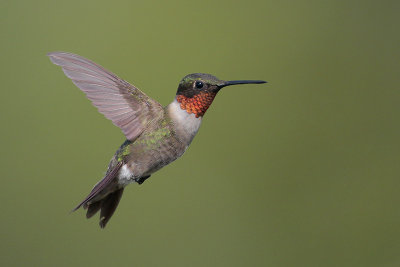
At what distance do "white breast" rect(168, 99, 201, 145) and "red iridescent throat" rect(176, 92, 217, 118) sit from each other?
0.01 m

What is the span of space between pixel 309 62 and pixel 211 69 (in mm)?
596

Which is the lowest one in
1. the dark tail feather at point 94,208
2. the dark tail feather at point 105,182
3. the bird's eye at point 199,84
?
the dark tail feather at point 94,208

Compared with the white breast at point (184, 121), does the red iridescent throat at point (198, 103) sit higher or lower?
higher

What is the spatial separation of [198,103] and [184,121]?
6 centimetres

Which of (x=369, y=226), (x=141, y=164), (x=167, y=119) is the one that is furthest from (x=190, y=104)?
(x=369, y=226)

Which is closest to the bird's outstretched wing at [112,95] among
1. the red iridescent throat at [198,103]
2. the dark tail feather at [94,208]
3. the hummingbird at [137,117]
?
the hummingbird at [137,117]

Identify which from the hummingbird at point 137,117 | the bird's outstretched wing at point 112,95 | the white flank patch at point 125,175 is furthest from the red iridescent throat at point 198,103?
the white flank patch at point 125,175

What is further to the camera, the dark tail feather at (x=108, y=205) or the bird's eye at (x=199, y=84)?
the dark tail feather at (x=108, y=205)

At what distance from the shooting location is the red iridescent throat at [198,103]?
983 millimetres

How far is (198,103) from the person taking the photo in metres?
1.00

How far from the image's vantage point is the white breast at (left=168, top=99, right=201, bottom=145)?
3.34 feet

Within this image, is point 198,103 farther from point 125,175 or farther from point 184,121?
point 125,175

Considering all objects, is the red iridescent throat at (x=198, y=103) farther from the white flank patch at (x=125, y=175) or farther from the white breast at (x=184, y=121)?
the white flank patch at (x=125, y=175)

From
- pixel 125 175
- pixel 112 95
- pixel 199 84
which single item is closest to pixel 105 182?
pixel 125 175
